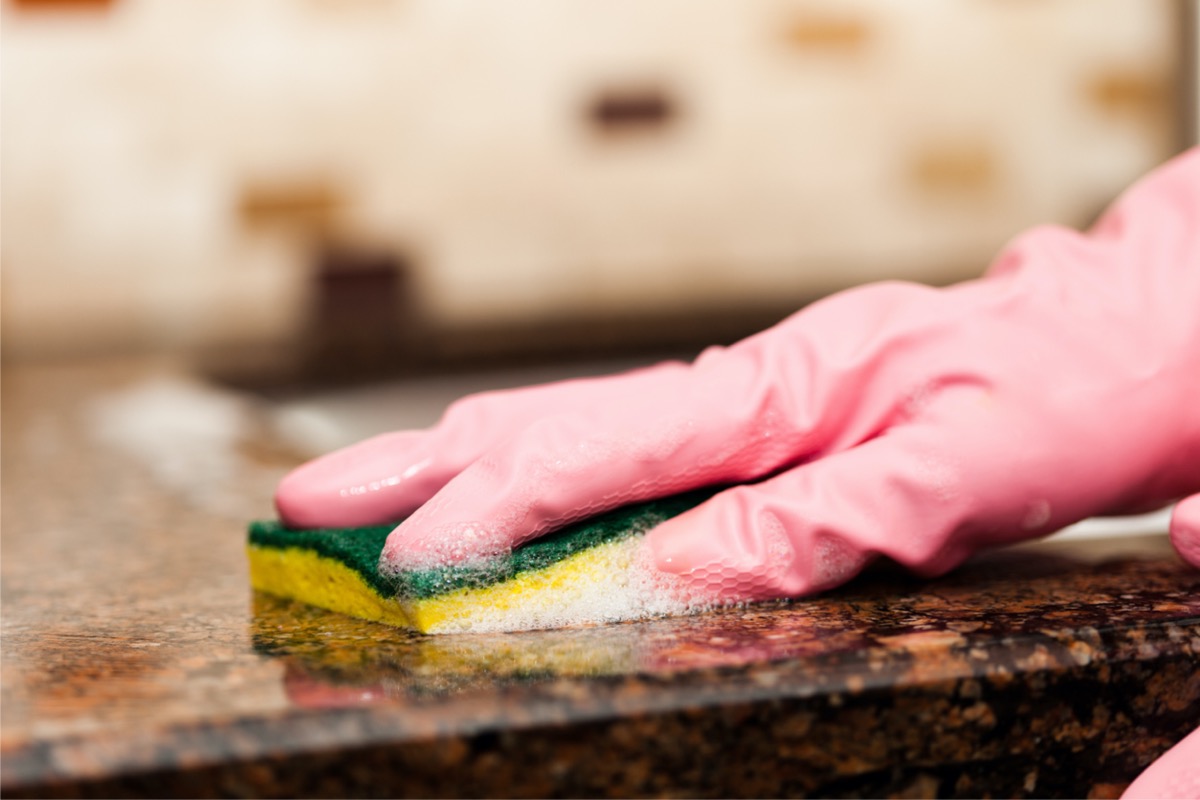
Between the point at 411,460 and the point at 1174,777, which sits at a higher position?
the point at 411,460

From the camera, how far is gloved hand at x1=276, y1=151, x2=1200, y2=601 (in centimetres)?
59

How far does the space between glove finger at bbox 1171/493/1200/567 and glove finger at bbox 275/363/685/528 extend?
0.89 ft

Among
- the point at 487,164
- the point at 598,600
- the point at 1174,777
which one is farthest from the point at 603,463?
the point at 487,164

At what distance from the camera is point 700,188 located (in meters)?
3.23

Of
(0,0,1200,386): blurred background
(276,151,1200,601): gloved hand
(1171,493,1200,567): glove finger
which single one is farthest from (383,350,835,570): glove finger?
(0,0,1200,386): blurred background

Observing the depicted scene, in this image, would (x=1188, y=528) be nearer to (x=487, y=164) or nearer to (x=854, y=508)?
(x=854, y=508)

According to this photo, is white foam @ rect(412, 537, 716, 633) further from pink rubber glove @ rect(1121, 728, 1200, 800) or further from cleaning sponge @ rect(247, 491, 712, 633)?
pink rubber glove @ rect(1121, 728, 1200, 800)

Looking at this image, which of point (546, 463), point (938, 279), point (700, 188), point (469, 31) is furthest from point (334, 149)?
point (546, 463)

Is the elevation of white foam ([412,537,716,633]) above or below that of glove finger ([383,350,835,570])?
below

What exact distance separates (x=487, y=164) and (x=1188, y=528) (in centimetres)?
267

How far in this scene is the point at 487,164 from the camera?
10.3 ft

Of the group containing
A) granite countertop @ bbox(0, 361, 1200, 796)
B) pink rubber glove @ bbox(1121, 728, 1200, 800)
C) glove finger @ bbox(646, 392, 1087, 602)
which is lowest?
pink rubber glove @ bbox(1121, 728, 1200, 800)

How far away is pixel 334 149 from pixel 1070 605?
8.99 feet

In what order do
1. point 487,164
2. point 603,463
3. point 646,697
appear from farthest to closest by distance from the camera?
point 487,164, point 603,463, point 646,697
